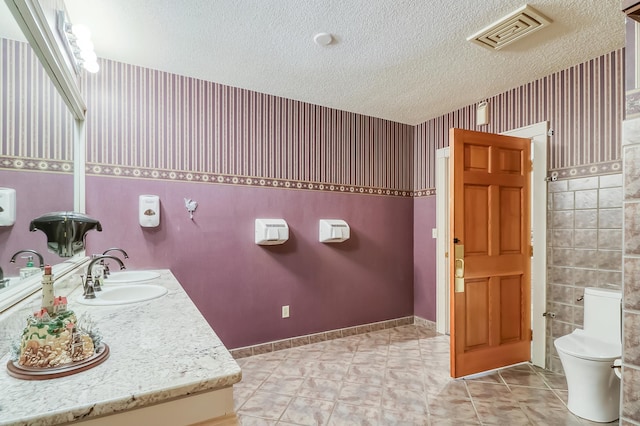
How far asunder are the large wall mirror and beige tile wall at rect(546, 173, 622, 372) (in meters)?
3.33

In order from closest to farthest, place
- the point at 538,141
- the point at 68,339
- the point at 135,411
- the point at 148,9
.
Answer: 1. the point at 135,411
2. the point at 68,339
3. the point at 148,9
4. the point at 538,141

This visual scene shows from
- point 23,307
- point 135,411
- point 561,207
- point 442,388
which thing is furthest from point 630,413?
point 23,307

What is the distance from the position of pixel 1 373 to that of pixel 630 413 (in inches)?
91.6

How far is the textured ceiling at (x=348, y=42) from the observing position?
1881 mm

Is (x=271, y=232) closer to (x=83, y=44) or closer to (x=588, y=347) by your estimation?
(x=83, y=44)

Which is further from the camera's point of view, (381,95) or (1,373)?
(381,95)

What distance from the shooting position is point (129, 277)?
2170 mm

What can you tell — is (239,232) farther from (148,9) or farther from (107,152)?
(148,9)

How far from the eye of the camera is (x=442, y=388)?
7.78 ft

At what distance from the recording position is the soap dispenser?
119cm

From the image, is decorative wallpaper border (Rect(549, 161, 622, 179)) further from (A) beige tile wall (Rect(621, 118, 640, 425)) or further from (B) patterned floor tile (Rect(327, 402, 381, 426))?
(B) patterned floor tile (Rect(327, 402, 381, 426))

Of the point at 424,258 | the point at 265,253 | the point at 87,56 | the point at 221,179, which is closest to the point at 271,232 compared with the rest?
the point at 265,253

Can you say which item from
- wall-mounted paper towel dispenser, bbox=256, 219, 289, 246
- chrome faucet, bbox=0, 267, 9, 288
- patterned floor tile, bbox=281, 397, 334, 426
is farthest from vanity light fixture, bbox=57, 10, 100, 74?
patterned floor tile, bbox=281, 397, 334, 426

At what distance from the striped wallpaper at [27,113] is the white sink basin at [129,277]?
2.42 feet
